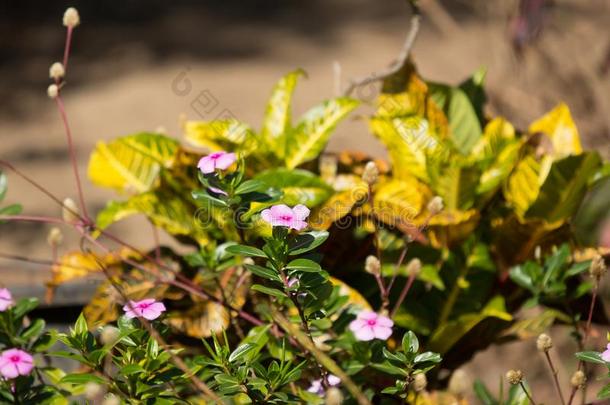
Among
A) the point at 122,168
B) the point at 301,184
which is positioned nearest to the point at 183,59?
the point at 122,168

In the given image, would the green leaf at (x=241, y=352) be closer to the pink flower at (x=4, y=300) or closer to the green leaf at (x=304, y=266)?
the green leaf at (x=304, y=266)

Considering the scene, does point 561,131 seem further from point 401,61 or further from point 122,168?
point 122,168

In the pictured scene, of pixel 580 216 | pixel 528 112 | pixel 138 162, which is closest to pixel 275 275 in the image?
pixel 138 162

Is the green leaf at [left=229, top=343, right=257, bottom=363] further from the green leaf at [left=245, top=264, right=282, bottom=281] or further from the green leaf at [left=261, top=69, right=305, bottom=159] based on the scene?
the green leaf at [left=261, top=69, right=305, bottom=159]

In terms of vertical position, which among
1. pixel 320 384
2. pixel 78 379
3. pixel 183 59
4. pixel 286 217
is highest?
pixel 286 217

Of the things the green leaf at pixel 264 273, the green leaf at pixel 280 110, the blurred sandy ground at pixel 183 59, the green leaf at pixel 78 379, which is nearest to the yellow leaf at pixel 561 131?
the green leaf at pixel 280 110

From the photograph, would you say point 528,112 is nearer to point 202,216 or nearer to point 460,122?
point 460,122
